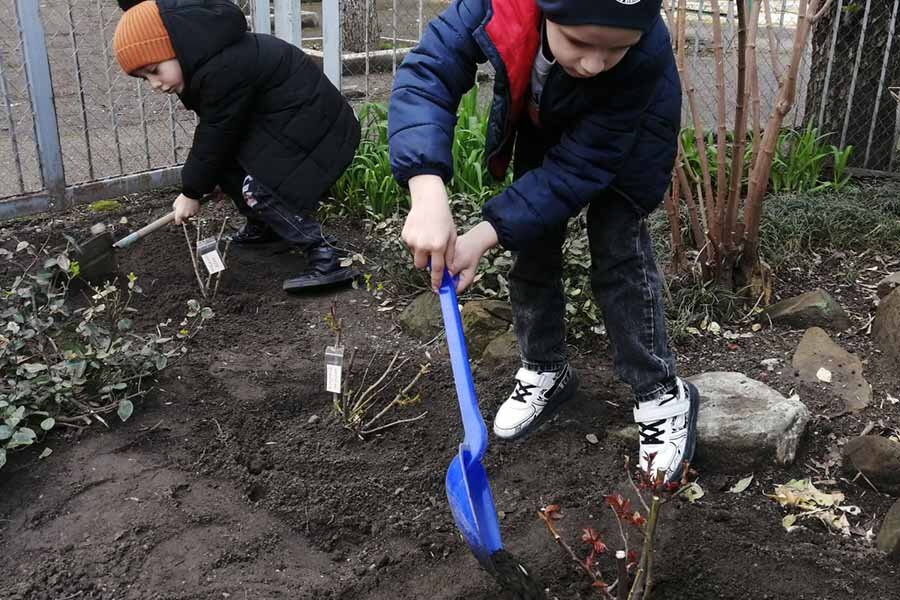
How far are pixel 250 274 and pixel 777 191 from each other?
253 cm

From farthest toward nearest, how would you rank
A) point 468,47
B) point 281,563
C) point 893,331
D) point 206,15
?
point 206,15
point 893,331
point 281,563
point 468,47

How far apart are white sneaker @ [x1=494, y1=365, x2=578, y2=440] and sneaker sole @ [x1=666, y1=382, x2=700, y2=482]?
1.25 feet

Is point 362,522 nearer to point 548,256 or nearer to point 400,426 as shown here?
point 400,426

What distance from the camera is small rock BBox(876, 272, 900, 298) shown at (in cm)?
351

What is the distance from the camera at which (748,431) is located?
2520 millimetres

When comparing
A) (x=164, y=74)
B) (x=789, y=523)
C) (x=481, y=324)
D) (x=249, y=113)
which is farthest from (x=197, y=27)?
(x=789, y=523)

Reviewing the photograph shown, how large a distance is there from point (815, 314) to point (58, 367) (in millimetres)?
2506

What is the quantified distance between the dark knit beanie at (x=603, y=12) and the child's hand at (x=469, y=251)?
473 mm

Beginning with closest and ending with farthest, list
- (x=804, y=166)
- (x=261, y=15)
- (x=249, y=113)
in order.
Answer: (x=249, y=113) < (x=804, y=166) < (x=261, y=15)

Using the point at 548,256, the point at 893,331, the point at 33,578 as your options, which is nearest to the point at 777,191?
the point at 893,331

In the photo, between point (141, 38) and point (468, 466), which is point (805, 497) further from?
point (141, 38)

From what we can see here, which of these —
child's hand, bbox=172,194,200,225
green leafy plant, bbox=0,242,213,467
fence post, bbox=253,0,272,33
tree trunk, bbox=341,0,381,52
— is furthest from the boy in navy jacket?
tree trunk, bbox=341,0,381,52

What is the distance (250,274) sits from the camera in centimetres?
385

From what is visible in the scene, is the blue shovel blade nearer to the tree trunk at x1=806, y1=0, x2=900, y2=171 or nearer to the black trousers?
the black trousers
